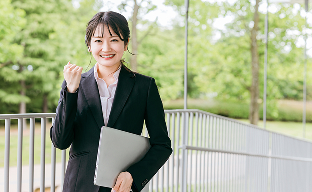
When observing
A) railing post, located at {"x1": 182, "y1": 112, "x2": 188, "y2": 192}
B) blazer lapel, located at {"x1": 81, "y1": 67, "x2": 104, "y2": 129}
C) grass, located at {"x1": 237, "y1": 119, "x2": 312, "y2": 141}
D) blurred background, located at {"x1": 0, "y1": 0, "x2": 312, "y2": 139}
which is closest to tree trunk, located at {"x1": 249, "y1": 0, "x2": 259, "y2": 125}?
blurred background, located at {"x1": 0, "y1": 0, "x2": 312, "y2": 139}

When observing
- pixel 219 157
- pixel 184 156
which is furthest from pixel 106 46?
pixel 219 157

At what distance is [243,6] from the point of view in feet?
52.4

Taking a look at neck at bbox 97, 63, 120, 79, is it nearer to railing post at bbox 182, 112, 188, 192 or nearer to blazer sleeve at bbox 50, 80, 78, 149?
blazer sleeve at bbox 50, 80, 78, 149

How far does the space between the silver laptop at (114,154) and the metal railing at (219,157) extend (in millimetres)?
896

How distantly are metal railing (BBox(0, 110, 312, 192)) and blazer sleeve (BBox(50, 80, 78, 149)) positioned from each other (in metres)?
0.76

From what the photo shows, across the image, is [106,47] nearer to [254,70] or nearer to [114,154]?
[114,154]

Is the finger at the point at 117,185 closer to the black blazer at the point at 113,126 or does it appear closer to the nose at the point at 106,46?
the black blazer at the point at 113,126

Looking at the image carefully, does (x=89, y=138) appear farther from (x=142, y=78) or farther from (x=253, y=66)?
(x=253, y=66)

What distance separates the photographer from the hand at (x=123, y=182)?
1091 mm

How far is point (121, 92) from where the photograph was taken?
117 centimetres

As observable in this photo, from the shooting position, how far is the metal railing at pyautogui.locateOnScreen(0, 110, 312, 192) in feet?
6.67

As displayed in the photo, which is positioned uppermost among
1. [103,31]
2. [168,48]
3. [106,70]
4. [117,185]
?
[168,48]

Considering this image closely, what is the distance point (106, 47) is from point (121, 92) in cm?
16

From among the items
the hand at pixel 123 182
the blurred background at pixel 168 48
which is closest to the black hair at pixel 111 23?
the hand at pixel 123 182
